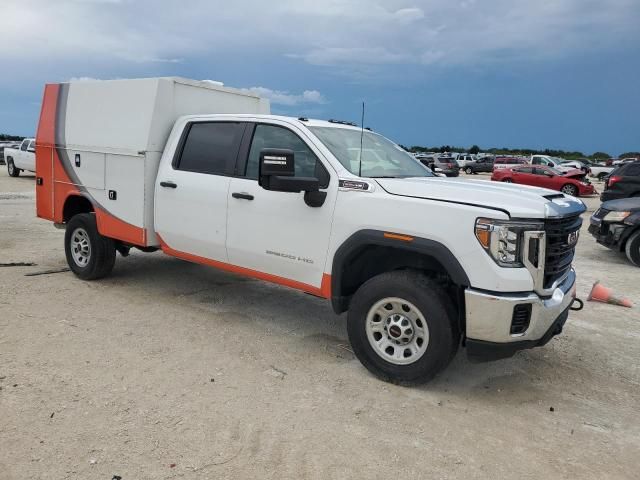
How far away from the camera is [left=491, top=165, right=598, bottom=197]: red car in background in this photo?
24250mm

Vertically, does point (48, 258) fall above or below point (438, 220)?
below

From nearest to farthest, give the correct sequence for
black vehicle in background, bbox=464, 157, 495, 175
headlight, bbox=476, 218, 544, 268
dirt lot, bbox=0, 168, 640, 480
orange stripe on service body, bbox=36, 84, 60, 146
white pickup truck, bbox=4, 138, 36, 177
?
dirt lot, bbox=0, 168, 640, 480 < headlight, bbox=476, 218, 544, 268 < orange stripe on service body, bbox=36, 84, 60, 146 < white pickup truck, bbox=4, 138, 36, 177 < black vehicle in background, bbox=464, 157, 495, 175

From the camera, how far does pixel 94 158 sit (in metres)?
6.21

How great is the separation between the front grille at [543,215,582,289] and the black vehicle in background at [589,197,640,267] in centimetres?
601

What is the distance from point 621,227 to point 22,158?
892 inches

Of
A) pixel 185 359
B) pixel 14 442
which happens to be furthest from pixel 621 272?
pixel 14 442

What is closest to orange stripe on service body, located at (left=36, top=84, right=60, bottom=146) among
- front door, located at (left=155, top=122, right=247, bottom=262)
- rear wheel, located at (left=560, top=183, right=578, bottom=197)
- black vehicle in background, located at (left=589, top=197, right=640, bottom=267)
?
front door, located at (left=155, top=122, right=247, bottom=262)

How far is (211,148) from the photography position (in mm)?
5250

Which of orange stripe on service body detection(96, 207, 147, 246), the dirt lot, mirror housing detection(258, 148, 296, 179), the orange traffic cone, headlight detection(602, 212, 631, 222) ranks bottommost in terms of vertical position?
the dirt lot

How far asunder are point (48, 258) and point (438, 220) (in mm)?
6295

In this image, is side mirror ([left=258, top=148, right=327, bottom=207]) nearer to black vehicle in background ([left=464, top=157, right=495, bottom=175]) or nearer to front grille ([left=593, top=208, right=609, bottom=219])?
front grille ([left=593, top=208, right=609, bottom=219])

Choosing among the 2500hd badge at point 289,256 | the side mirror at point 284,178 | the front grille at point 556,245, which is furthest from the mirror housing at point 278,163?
the front grille at point 556,245

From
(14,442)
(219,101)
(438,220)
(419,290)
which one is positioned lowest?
(14,442)

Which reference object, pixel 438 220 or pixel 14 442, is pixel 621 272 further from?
pixel 14 442
